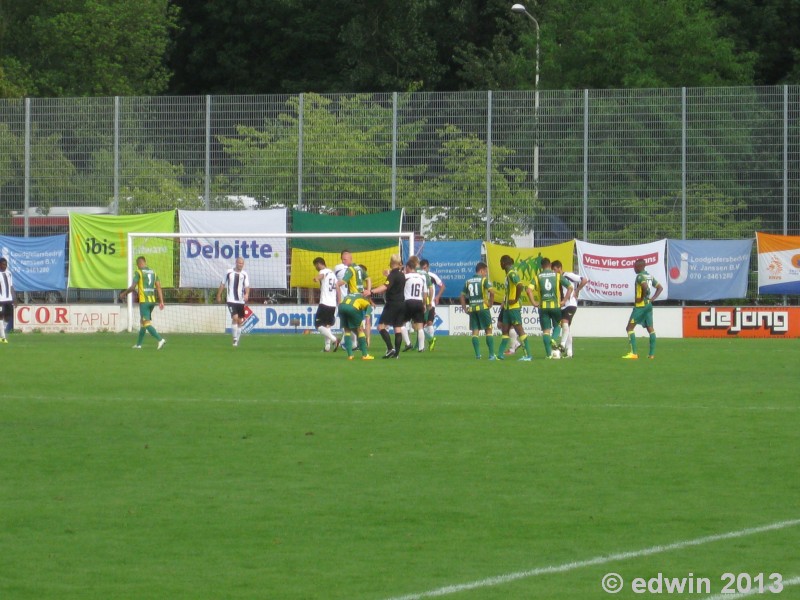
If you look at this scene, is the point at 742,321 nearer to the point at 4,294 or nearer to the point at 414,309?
the point at 414,309

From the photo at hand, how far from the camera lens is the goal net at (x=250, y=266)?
36.5 m

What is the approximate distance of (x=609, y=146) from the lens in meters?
36.0

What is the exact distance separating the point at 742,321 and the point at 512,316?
38.8 ft

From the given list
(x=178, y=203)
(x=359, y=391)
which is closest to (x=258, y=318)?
(x=178, y=203)

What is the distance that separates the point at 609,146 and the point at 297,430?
77.2 feet

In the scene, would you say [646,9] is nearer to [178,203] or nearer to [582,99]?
[582,99]

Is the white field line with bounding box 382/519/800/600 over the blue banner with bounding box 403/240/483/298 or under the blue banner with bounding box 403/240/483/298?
under

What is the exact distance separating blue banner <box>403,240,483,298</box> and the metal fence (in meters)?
0.36

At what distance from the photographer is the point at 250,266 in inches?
1446

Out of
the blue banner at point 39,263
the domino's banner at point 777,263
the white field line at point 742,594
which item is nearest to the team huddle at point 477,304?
the domino's banner at point 777,263

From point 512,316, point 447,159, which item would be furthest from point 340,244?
point 512,316

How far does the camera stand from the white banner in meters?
35.6

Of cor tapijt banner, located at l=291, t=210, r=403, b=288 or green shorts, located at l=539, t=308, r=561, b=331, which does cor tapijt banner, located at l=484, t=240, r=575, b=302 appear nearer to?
cor tapijt banner, located at l=291, t=210, r=403, b=288

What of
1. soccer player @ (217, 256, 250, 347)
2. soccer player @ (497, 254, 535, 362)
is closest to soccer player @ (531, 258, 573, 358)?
soccer player @ (497, 254, 535, 362)
